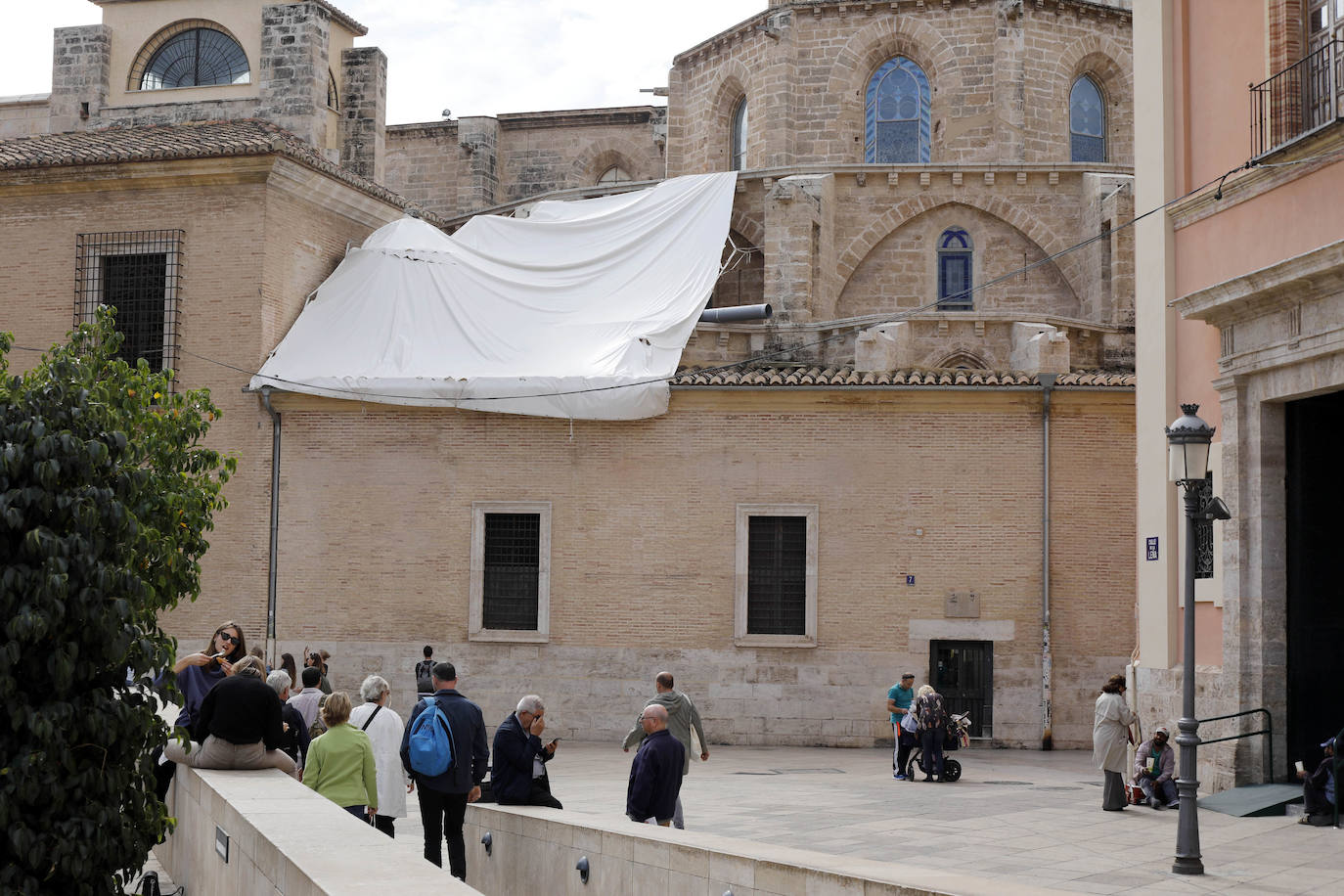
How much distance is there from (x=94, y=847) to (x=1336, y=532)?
375 inches

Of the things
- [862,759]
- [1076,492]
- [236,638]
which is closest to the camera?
[236,638]

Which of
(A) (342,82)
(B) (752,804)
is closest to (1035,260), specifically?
(A) (342,82)

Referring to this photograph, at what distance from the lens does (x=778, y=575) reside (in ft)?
65.9

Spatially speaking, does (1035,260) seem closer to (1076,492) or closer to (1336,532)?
(1076,492)

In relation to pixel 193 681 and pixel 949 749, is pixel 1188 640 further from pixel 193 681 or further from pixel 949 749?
pixel 949 749

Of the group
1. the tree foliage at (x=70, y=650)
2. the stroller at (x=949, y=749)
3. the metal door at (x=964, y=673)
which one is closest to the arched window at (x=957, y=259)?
the metal door at (x=964, y=673)

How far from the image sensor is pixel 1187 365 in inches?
531

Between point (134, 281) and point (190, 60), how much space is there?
708cm

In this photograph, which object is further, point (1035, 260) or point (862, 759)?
point (1035, 260)

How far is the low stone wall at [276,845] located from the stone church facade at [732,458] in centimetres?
1065

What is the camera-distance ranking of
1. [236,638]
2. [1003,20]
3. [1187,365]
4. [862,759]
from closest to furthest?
[236,638] → [1187,365] → [862,759] → [1003,20]

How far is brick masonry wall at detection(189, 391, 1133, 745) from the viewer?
19594 millimetres

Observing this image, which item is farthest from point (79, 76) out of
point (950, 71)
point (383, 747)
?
point (383, 747)

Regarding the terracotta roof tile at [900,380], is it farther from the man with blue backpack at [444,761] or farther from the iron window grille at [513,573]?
the man with blue backpack at [444,761]
